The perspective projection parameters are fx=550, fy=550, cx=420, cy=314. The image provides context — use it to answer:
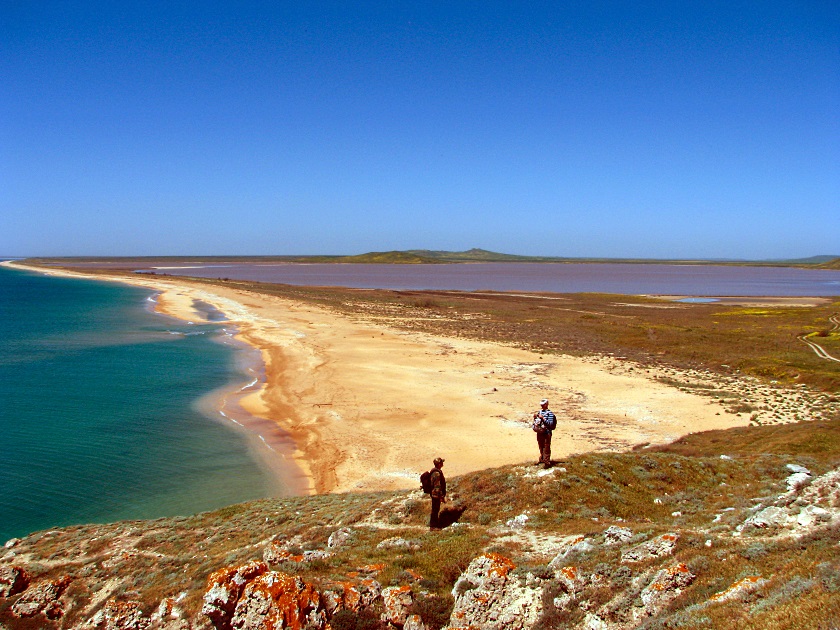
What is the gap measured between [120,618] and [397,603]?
→ 494cm

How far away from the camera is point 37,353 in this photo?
129 feet

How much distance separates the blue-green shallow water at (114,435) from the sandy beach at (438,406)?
112 inches

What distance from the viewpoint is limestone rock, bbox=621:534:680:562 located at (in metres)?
7.85

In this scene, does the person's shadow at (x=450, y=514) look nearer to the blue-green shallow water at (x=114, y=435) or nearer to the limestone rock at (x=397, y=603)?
the limestone rock at (x=397, y=603)

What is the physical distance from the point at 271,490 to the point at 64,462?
7.77m

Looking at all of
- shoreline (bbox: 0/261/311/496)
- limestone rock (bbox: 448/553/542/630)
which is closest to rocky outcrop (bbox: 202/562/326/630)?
limestone rock (bbox: 448/553/542/630)

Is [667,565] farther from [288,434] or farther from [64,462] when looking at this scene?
[64,462]

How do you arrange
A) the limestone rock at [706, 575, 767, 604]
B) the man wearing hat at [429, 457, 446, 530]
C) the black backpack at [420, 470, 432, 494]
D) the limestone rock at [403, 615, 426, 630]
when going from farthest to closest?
the black backpack at [420, 470, 432, 494] < the man wearing hat at [429, 457, 446, 530] < the limestone rock at [403, 615, 426, 630] < the limestone rock at [706, 575, 767, 604]

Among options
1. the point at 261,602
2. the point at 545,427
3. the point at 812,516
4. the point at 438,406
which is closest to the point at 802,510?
the point at 812,516

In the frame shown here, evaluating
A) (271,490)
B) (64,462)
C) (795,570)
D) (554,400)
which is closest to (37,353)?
(64,462)

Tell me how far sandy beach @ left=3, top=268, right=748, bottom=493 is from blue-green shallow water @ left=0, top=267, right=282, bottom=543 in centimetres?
285

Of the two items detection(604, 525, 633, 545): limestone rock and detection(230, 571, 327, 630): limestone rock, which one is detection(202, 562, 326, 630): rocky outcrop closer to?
detection(230, 571, 327, 630): limestone rock

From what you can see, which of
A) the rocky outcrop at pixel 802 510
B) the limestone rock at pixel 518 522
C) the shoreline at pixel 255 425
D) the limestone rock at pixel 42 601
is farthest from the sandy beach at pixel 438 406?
the rocky outcrop at pixel 802 510

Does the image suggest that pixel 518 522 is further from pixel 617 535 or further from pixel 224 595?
pixel 224 595
